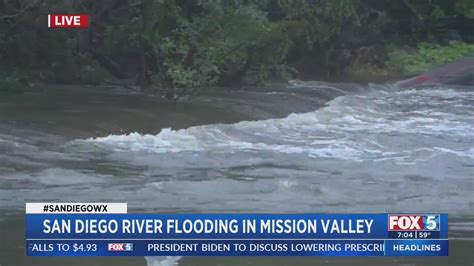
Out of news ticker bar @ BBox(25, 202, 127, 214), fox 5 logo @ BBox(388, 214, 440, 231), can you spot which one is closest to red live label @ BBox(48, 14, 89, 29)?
news ticker bar @ BBox(25, 202, 127, 214)

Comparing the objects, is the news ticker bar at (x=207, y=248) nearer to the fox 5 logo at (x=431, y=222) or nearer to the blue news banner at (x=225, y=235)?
the blue news banner at (x=225, y=235)

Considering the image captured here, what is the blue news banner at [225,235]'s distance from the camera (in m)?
4.23

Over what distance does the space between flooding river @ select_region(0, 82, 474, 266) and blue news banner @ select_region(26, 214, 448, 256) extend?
5 cm

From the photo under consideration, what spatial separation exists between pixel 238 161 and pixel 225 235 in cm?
291

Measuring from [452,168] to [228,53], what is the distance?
3845 mm

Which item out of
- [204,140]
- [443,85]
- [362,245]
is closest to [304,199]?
[362,245]

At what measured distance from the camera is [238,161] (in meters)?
7.17

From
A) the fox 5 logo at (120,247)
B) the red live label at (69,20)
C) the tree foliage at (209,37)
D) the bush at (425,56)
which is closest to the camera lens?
the fox 5 logo at (120,247)

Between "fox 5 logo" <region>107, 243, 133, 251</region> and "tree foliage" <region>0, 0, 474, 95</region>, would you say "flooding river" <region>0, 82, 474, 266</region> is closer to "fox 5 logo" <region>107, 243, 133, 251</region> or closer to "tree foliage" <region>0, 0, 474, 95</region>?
"fox 5 logo" <region>107, 243, 133, 251</region>

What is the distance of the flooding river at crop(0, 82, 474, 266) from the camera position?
200 inches

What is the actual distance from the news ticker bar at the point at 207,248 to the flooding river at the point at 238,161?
4cm

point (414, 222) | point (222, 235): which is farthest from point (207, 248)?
point (414, 222)

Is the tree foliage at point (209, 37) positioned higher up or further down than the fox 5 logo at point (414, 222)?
higher up

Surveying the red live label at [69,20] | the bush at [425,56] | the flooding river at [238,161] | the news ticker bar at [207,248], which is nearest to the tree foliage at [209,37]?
the bush at [425,56]
